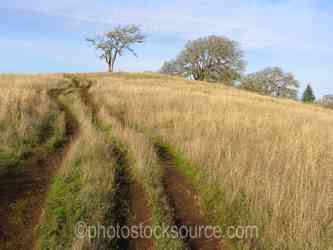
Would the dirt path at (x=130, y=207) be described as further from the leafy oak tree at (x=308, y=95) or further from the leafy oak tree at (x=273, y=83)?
the leafy oak tree at (x=308, y=95)

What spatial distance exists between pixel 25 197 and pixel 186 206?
2843 millimetres

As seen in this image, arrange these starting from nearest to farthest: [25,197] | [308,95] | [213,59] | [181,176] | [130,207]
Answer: [130,207], [25,197], [181,176], [213,59], [308,95]

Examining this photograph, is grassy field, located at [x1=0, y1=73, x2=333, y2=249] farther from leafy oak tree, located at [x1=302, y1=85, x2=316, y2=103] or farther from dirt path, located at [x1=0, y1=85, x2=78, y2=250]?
leafy oak tree, located at [x1=302, y1=85, x2=316, y2=103]

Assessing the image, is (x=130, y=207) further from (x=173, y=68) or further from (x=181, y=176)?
(x=173, y=68)

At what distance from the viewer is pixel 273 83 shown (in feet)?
172

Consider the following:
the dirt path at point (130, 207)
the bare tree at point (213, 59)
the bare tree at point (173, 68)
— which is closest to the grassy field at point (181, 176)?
the dirt path at point (130, 207)

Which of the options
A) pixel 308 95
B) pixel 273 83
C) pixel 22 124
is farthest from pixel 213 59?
pixel 308 95

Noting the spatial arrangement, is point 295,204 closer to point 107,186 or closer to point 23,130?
point 107,186

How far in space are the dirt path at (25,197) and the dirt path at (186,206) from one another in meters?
2.16

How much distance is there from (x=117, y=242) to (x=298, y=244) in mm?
2403

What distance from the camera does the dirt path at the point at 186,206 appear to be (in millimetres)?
3303

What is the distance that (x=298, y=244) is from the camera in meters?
3.05

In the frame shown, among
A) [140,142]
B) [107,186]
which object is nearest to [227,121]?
[140,142]

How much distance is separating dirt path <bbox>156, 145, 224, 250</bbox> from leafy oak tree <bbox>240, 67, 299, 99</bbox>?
49986mm
